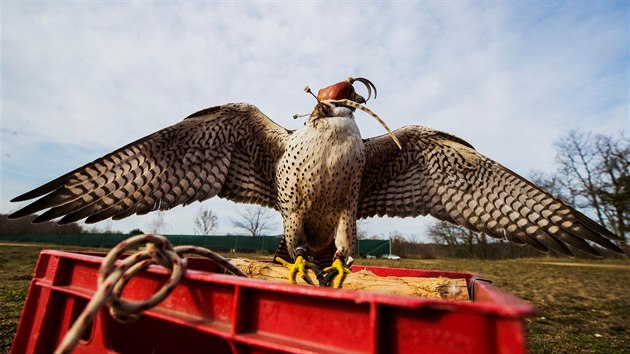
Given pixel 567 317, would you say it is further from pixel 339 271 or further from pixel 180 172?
pixel 180 172

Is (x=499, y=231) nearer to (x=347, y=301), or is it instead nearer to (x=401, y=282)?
(x=401, y=282)

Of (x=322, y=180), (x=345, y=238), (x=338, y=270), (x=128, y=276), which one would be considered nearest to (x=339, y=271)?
(x=338, y=270)

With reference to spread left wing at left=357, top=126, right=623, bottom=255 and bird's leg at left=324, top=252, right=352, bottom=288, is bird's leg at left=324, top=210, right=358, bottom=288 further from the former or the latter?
spread left wing at left=357, top=126, right=623, bottom=255

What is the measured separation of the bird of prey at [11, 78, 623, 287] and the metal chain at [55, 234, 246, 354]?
58.1 inches

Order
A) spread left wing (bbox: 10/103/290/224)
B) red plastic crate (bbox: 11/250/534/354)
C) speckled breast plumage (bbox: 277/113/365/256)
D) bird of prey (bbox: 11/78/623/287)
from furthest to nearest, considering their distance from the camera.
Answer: speckled breast plumage (bbox: 277/113/365/256), bird of prey (bbox: 11/78/623/287), spread left wing (bbox: 10/103/290/224), red plastic crate (bbox: 11/250/534/354)

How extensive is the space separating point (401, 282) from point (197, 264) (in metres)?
1.51

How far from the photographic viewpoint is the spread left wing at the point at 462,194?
10.0 feet

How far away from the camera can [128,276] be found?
0.91 metres

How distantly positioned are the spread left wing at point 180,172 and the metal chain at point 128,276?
1536mm

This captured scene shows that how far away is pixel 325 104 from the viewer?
3221 mm

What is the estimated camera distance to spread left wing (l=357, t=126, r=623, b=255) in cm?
306

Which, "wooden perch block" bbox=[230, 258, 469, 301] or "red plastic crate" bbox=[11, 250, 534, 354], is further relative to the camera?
"wooden perch block" bbox=[230, 258, 469, 301]

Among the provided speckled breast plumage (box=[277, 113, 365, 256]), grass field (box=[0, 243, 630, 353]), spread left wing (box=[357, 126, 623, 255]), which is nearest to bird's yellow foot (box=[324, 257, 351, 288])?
speckled breast plumage (box=[277, 113, 365, 256])

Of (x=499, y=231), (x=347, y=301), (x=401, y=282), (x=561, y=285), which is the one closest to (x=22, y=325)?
(x=347, y=301)
